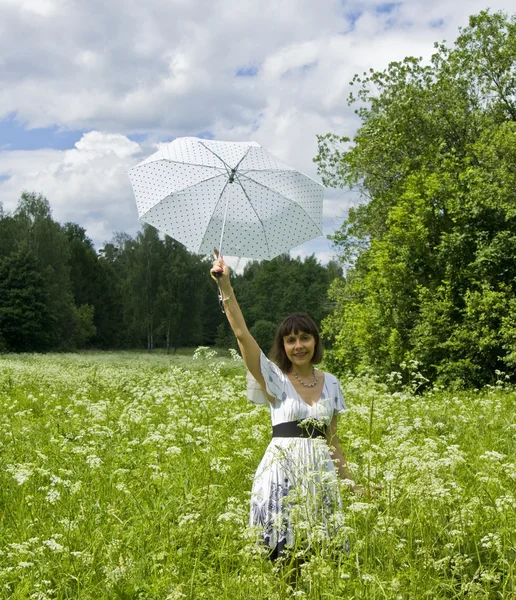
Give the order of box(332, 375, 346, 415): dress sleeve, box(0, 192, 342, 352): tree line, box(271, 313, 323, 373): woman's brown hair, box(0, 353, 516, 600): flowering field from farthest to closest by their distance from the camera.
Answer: box(0, 192, 342, 352): tree line
box(271, 313, 323, 373): woman's brown hair
box(332, 375, 346, 415): dress sleeve
box(0, 353, 516, 600): flowering field

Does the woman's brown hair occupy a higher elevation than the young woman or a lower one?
higher

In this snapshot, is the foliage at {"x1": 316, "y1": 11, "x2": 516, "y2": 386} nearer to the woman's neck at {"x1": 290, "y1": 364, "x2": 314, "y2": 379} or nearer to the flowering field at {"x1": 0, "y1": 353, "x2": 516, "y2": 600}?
the flowering field at {"x1": 0, "y1": 353, "x2": 516, "y2": 600}

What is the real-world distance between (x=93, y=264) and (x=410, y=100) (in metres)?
63.0

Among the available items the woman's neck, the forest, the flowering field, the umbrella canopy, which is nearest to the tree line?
the forest

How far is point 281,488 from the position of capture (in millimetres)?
3816

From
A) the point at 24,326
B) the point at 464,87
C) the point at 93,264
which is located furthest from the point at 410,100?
the point at 93,264

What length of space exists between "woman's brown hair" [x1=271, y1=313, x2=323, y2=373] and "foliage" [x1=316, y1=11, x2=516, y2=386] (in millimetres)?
12260

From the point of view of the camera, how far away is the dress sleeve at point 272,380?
408 centimetres

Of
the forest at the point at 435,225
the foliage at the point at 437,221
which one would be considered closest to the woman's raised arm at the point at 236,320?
the forest at the point at 435,225

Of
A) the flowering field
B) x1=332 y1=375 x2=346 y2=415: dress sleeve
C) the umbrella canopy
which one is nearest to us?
the flowering field

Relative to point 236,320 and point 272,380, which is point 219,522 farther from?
point 236,320

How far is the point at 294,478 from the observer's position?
326cm

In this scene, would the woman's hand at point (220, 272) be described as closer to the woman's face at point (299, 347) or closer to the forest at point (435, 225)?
the woman's face at point (299, 347)

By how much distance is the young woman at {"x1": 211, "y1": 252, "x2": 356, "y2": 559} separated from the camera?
3305mm
